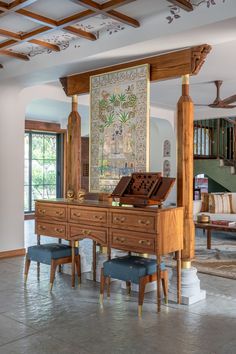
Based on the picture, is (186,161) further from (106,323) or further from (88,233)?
(106,323)

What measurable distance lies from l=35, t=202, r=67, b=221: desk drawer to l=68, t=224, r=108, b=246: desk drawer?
17cm

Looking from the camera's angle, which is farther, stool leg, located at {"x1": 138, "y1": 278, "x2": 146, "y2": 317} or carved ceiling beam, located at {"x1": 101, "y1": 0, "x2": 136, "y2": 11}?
stool leg, located at {"x1": 138, "y1": 278, "x2": 146, "y2": 317}

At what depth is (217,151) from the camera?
11938 millimetres

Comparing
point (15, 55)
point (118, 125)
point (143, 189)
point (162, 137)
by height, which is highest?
point (15, 55)

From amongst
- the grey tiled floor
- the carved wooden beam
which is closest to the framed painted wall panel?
the carved wooden beam

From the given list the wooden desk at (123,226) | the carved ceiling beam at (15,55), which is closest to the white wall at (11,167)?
the carved ceiling beam at (15,55)

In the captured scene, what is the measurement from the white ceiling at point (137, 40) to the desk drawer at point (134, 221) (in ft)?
5.15

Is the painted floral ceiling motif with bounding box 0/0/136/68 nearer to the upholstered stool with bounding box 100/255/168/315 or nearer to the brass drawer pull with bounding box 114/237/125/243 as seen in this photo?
the brass drawer pull with bounding box 114/237/125/243

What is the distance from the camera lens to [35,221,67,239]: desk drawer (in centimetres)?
443

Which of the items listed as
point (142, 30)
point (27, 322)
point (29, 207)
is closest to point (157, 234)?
point (27, 322)

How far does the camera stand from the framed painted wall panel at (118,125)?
14.0 feet

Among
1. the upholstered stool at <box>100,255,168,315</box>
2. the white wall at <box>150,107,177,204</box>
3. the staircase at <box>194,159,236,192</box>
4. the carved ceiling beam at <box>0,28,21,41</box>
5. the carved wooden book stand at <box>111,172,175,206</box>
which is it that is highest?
the carved ceiling beam at <box>0,28,21,41</box>

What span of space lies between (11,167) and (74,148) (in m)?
1.34

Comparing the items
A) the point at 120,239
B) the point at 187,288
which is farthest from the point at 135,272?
the point at 187,288
